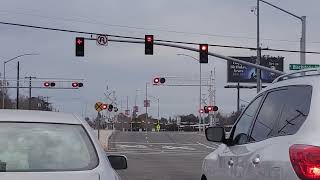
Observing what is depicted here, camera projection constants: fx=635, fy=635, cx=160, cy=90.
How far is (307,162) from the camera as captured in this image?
13.9 ft

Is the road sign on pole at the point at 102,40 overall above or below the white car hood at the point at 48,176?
above

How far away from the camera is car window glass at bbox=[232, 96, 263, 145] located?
20.5 feet

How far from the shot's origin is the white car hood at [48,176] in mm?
4823

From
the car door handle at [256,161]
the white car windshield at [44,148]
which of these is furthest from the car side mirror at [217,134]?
the white car windshield at [44,148]

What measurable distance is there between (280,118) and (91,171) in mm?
A: 1621

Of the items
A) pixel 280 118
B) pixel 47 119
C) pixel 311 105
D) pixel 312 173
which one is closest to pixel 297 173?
pixel 312 173

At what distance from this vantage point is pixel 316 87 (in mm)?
4711

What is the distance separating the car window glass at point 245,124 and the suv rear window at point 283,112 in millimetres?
248

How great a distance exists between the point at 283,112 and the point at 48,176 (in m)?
1.98

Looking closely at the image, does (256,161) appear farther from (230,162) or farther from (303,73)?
(230,162)

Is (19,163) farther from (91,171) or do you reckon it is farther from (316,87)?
(316,87)

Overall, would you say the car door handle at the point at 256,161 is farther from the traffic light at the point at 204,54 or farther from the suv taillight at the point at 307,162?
the traffic light at the point at 204,54

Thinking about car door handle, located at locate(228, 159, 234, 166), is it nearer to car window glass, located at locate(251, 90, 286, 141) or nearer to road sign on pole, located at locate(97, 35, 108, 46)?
car window glass, located at locate(251, 90, 286, 141)

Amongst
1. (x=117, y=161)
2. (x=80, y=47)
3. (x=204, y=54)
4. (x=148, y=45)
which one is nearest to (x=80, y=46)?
(x=80, y=47)
